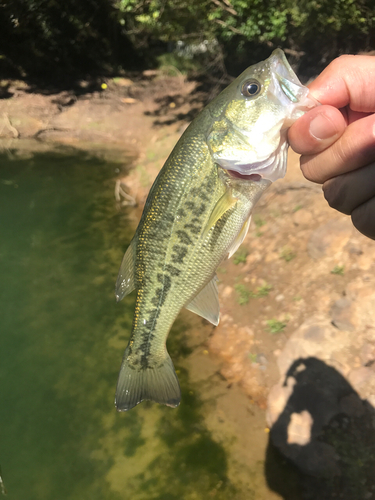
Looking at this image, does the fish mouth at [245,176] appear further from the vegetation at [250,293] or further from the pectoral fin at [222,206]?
the vegetation at [250,293]

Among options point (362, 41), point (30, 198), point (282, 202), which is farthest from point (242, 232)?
point (362, 41)

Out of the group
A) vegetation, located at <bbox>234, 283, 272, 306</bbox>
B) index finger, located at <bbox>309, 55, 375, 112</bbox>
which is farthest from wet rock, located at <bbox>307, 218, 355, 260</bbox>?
index finger, located at <bbox>309, 55, 375, 112</bbox>

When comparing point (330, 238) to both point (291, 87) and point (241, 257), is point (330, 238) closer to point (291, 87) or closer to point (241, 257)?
point (241, 257)

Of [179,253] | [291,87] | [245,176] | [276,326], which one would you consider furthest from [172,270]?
[276,326]

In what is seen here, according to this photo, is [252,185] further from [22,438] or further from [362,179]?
[22,438]

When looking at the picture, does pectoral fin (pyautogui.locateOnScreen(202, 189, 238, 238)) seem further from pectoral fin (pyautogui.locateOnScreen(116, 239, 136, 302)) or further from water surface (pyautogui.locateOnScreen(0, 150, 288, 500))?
water surface (pyautogui.locateOnScreen(0, 150, 288, 500))
